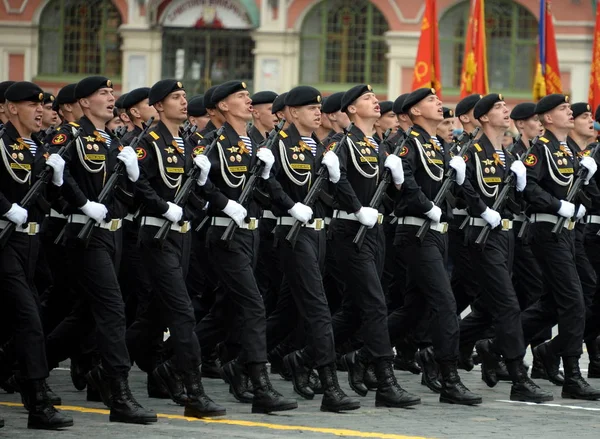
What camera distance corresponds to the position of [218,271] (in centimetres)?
945

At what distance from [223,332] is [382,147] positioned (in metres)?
1.69

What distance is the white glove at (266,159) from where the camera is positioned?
947 centimetres

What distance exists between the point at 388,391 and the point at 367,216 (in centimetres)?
113

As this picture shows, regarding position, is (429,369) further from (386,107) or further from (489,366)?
(386,107)

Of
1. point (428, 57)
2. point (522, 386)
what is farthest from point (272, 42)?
point (522, 386)

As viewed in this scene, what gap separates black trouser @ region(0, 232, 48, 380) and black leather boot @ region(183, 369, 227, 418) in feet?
2.92

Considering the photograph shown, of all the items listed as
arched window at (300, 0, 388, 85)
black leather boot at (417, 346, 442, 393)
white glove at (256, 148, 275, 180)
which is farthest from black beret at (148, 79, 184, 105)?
arched window at (300, 0, 388, 85)

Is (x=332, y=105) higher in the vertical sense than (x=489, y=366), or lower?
higher

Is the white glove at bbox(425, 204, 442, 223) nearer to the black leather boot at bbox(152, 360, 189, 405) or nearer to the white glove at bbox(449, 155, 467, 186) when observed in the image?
the white glove at bbox(449, 155, 467, 186)

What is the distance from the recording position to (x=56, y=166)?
8773 millimetres

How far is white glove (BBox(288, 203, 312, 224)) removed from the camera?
31.2 ft

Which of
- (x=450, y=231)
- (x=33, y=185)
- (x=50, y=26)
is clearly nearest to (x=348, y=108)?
(x=450, y=231)

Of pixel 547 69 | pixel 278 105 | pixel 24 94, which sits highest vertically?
pixel 547 69

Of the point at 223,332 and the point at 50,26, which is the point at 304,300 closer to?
the point at 223,332
